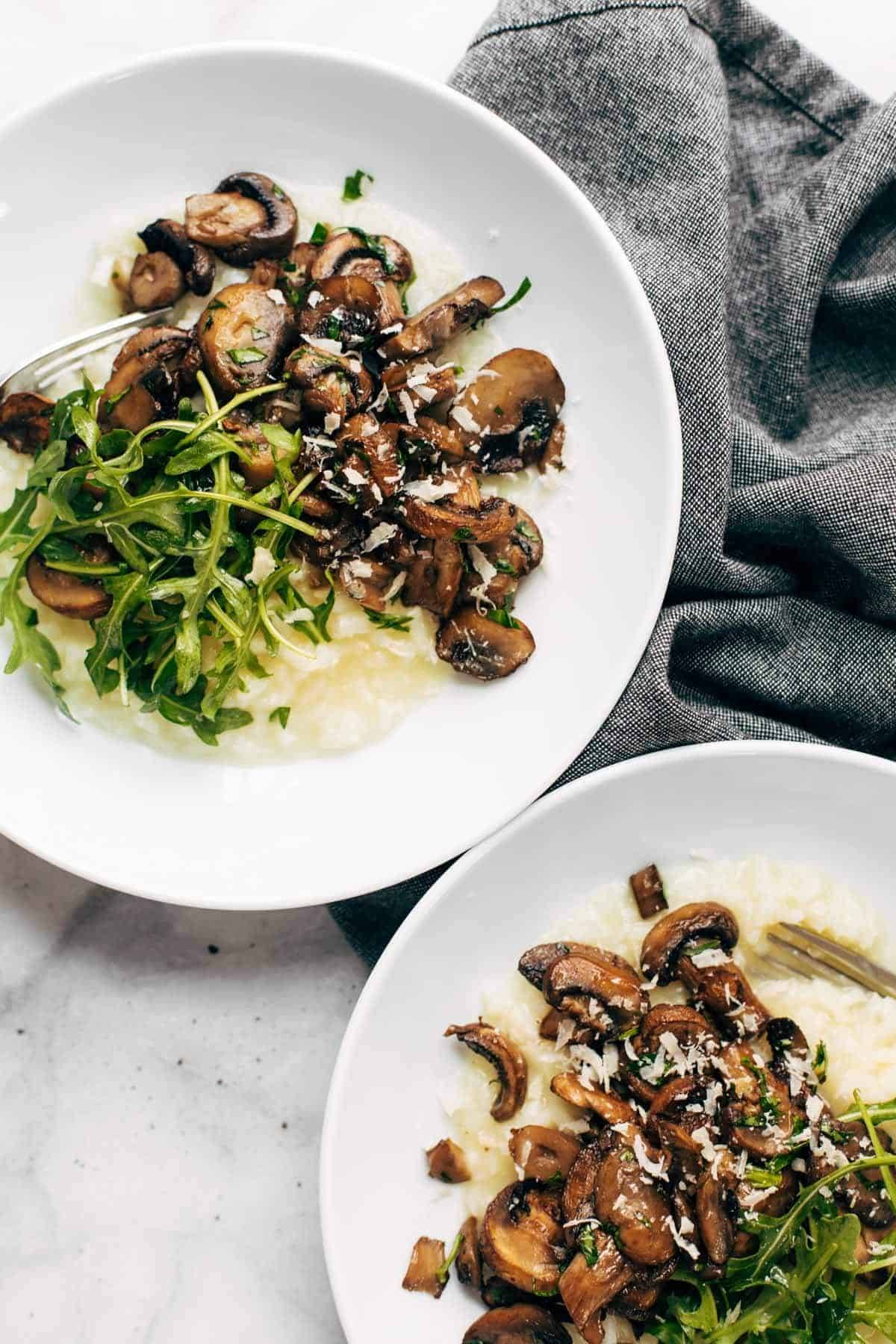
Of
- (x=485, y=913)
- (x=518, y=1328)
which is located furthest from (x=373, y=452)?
(x=518, y=1328)

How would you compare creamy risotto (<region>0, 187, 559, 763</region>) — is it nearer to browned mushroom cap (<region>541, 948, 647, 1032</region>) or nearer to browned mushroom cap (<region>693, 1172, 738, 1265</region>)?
browned mushroom cap (<region>541, 948, 647, 1032</region>)

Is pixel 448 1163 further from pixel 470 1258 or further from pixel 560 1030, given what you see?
pixel 560 1030

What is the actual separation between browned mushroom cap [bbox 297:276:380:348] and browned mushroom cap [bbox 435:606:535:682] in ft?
2.56

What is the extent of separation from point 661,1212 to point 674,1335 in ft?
1.17

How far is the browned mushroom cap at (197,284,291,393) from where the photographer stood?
2781 millimetres

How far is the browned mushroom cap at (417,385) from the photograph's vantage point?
2812 millimetres

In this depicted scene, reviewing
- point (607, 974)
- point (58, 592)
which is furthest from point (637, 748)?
point (58, 592)

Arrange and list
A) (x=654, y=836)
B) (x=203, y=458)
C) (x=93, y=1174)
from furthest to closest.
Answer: (x=93, y=1174) < (x=654, y=836) < (x=203, y=458)

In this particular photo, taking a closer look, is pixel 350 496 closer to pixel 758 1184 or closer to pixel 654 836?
pixel 654 836

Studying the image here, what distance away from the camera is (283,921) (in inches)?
135

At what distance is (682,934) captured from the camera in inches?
114

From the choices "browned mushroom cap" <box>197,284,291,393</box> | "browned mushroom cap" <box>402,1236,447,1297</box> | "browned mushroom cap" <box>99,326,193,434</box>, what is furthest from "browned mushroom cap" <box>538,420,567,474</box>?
"browned mushroom cap" <box>402,1236,447,1297</box>

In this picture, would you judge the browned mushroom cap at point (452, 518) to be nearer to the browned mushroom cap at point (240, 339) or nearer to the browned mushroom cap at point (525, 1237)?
the browned mushroom cap at point (240, 339)

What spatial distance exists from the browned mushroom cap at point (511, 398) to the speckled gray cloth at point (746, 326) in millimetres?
410
